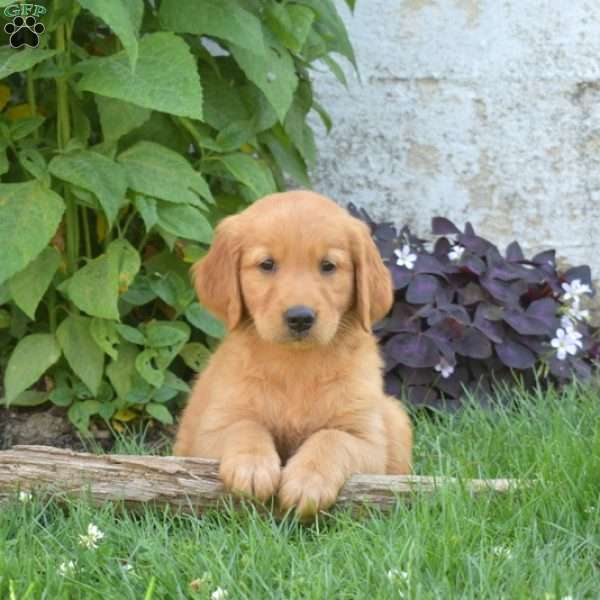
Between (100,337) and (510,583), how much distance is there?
2.29 metres

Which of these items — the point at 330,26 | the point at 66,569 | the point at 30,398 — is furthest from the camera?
the point at 330,26

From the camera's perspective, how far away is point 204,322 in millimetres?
5145

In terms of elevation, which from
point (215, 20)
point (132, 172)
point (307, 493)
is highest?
point (215, 20)

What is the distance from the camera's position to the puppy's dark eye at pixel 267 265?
3.95 metres

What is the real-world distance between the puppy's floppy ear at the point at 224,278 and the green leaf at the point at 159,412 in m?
1.03

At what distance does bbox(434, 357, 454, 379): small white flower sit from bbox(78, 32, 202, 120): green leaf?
1.79 m

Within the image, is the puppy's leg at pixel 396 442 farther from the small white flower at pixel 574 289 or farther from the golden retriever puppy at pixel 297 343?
the small white flower at pixel 574 289

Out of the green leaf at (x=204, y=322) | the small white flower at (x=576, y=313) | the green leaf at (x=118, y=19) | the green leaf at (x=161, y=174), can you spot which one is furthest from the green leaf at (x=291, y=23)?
the small white flower at (x=576, y=313)

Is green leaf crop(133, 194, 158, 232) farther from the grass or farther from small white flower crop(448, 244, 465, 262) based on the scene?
small white flower crop(448, 244, 465, 262)

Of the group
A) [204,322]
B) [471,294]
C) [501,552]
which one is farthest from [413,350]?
[501,552]

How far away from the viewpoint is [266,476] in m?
3.68

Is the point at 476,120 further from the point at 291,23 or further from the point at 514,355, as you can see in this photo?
the point at 291,23

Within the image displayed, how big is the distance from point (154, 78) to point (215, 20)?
45 centimetres

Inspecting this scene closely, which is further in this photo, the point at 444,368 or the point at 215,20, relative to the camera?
the point at 444,368
